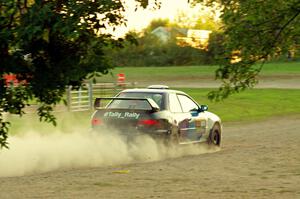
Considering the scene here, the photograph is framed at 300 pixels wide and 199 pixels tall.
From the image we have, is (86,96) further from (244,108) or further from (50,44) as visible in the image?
(50,44)

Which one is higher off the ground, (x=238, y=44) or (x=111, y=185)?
(x=238, y=44)

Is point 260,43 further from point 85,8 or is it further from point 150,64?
point 150,64

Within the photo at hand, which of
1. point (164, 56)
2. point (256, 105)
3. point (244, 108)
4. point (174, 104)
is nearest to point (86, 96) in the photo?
point (244, 108)

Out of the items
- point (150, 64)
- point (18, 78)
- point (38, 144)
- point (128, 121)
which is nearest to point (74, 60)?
point (18, 78)

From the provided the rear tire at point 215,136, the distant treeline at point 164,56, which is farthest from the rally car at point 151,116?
the distant treeline at point 164,56

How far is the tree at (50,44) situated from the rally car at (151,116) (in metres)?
7.04

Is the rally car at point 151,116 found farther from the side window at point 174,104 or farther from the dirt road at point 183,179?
the dirt road at point 183,179

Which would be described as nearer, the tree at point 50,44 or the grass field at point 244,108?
the tree at point 50,44

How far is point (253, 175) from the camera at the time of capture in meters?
14.9

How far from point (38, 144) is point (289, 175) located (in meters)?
6.11

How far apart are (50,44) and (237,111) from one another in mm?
25791

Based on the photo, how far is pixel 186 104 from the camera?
19062 millimetres

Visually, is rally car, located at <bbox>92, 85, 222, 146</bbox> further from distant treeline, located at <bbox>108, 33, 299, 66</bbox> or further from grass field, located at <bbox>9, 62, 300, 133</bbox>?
distant treeline, located at <bbox>108, 33, 299, 66</bbox>

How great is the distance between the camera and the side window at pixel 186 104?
742 inches
